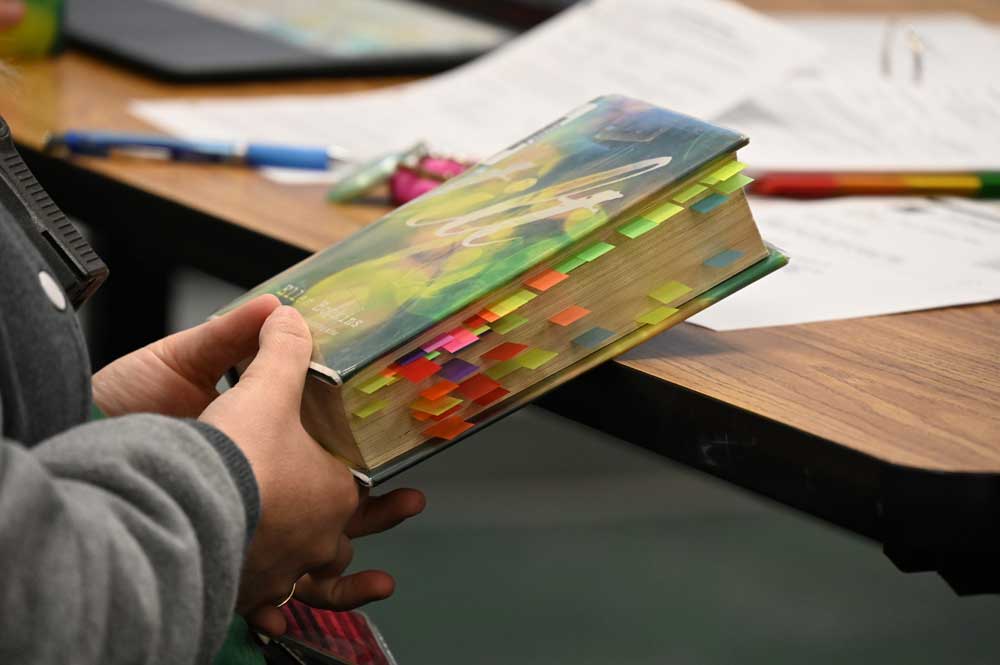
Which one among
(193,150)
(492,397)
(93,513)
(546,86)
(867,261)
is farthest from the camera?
(546,86)

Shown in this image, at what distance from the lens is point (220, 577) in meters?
0.48

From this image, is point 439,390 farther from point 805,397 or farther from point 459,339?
point 805,397

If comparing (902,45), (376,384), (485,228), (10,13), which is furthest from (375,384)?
(902,45)

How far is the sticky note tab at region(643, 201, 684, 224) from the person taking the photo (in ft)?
1.84

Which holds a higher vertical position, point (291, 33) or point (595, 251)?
point (595, 251)

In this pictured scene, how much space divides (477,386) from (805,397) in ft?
0.42

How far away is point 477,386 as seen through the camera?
21.5 inches

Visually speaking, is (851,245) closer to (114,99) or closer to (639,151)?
(639,151)

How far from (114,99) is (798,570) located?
1023 millimetres

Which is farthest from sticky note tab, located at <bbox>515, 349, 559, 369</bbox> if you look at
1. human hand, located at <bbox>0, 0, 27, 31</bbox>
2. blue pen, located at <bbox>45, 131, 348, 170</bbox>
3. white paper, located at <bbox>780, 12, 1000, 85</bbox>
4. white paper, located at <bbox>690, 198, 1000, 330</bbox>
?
human hand, located at <bbox>0, 0, 27, 31</bbox>

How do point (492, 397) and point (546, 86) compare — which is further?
point (546, 86)

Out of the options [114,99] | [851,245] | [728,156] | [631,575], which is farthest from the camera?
[631,575]

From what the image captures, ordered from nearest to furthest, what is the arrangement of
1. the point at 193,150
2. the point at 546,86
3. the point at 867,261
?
the point at 867,261, the point at 193,150, the point at 546,86

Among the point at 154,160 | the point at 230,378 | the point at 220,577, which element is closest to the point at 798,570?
the point at 154,160
